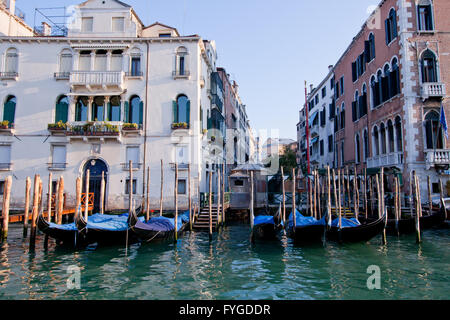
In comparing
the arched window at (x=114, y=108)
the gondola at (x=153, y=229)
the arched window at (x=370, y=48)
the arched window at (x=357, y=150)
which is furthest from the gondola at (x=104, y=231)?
the arched window at (x=370, y=48)

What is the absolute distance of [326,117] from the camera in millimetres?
25344

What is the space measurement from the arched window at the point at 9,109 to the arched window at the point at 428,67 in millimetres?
19431

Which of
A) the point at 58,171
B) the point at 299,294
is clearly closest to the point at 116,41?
the point at 58,171

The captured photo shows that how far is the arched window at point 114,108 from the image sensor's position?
16.6m

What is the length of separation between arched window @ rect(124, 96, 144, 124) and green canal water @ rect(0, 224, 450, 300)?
812 cm

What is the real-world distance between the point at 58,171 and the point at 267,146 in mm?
52432

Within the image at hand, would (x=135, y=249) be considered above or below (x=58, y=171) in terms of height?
below

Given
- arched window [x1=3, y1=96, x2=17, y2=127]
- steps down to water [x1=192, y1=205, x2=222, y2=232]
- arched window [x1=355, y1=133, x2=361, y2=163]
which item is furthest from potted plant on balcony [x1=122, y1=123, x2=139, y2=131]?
arched window [x1=355, y1=133, x2=361, y2=163]

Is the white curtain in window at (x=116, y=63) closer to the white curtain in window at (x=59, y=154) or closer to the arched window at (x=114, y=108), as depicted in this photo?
the arched window at (x=114, y=108)

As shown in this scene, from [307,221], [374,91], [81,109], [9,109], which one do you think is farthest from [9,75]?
[374,91]

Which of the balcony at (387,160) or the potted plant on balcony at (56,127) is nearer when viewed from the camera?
the balcony at (387,160)

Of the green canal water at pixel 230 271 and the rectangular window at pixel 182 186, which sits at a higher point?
the rectangular window at pixel 182 186
